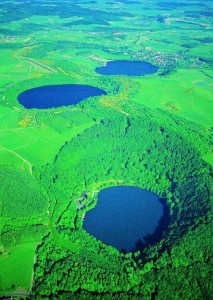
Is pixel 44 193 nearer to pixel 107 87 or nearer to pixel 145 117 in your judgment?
pixel 145 117

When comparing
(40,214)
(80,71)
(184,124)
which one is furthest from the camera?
(80,71)

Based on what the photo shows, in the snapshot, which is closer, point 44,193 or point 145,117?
point 44,193

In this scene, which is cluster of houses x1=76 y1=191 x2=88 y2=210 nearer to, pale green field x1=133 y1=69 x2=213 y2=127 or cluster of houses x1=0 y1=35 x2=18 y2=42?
pale green field x1=133 y1=69 x2=213 y2=127

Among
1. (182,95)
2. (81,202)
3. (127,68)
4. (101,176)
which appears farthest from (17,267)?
(127,68)

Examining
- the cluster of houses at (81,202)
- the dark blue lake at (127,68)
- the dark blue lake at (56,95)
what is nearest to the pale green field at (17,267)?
the cluster of houses at (81,202)

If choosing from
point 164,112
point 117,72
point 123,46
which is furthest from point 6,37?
point 164,112

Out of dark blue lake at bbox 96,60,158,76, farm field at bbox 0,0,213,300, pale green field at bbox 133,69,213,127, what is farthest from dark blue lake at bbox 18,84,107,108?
dark blue lake at bbox 96,60,158,76

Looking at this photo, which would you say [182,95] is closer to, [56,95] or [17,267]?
[56,95]
